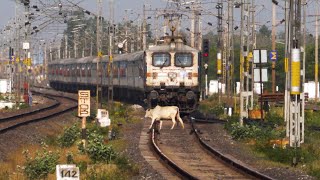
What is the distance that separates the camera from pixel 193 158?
75.0 feet

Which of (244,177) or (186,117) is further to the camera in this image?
(186,117)

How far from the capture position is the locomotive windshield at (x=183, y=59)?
3894 centimetres

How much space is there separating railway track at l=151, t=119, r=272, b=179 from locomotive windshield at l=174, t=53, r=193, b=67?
7554mm

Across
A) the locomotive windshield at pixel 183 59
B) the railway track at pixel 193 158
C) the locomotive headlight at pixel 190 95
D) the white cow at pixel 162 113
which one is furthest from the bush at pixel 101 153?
the locomotive windshield at pixel 183 59

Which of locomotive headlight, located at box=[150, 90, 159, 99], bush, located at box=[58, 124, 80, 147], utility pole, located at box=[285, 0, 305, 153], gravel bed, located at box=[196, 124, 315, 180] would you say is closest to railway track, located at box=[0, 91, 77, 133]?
bush, located at box=[58, 124, 80, 147]

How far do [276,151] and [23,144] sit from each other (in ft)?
34.8

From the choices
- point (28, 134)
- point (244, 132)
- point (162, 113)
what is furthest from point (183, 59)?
point (244, 132)

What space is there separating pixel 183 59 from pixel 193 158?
1652cm

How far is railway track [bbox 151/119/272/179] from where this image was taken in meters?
18.9

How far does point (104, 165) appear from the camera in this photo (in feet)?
64.7

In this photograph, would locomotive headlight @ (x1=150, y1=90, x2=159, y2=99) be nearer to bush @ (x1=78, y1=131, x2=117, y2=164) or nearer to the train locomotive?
the train locomotive

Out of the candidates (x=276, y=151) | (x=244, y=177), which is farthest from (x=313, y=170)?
(x=276, y=151)

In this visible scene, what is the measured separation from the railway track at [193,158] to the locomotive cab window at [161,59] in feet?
24.4

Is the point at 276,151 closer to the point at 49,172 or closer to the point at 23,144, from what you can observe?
the point at 49,172
